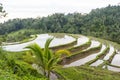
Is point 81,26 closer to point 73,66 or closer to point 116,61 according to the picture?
point 116,61

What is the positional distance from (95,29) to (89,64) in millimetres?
34310

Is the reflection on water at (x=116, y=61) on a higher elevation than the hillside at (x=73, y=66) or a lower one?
lower

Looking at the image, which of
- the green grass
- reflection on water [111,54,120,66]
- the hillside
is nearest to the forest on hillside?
reflection on water [111,54,120,66]

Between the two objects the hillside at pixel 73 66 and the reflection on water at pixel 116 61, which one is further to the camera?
the reflection on water at pixel 116 61

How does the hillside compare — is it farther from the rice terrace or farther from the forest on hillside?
the forest on hillside

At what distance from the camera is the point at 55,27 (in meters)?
65.0

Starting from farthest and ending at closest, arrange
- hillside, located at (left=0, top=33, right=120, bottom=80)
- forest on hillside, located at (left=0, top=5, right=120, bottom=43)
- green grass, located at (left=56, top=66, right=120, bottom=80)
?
1. forest on hillside, located at (left=0, top=5, right=120, bottom=43)
2. green grass, located at (left=56, top=66, right=120, bottom=80)
3. hillside, located at (left=0, top=33, right=120, bottom=80)

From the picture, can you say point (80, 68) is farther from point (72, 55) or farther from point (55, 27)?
point (55, 27)

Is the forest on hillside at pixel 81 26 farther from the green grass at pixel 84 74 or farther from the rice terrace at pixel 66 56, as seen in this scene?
the green grass at pixel 84 74

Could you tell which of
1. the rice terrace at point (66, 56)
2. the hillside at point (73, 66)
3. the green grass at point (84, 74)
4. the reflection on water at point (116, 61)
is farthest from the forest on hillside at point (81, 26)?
the green grass at point (84, 74)

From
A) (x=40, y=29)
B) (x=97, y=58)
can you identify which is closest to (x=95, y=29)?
(x=40, y=29)

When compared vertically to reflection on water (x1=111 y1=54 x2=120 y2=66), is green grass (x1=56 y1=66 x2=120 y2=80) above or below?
above

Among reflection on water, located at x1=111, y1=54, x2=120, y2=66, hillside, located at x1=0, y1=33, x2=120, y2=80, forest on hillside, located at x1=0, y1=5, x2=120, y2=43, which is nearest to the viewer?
hillside, located at x1=0, y1=33, x2=120, y2=80

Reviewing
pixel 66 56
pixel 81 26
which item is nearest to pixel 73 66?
pixel 66 56
